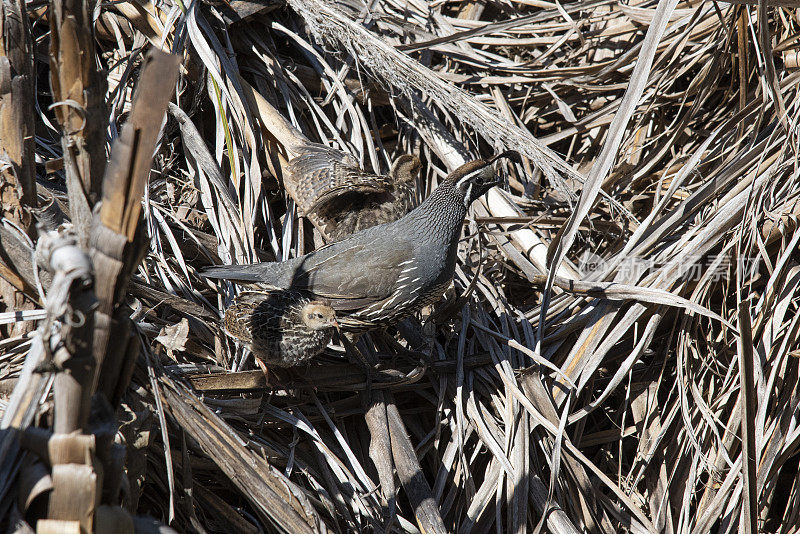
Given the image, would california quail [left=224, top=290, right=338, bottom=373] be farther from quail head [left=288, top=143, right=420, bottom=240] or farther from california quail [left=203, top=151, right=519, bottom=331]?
quail head [left=288, top=143, right=420, bottom=240]

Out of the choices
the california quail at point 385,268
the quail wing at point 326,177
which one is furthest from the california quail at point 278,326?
the quail wing at point 326,177

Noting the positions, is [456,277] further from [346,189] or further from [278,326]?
[278,326]

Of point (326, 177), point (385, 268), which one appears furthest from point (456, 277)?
point (326, 177)

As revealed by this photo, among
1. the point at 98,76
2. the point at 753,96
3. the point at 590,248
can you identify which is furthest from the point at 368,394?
the point at 753,96

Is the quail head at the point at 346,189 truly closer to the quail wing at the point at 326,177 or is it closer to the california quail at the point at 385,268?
the quail wing at the point at 326,177

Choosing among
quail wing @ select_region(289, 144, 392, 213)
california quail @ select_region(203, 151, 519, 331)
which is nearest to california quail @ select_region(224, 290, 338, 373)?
california quail @ select_region(203, 151, 519, 331)

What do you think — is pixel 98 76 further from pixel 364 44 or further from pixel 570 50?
pixel 570 50
